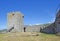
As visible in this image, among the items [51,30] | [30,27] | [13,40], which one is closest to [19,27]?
[30,27]

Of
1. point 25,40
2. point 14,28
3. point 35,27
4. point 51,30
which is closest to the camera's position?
point 25,40

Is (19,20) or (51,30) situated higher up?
(19,20)

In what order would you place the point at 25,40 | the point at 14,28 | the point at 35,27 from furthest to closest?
1. the point at 35,27
2. the point at 14,28
3. the point at 25,40

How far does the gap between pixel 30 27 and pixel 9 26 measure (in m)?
5.63

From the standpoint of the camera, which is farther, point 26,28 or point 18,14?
point 26,28

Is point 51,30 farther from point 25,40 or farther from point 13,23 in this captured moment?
point 25,40

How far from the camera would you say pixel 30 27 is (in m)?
41.0

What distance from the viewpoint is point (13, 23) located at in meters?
37.8

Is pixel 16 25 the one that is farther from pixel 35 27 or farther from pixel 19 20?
pixel 35 27

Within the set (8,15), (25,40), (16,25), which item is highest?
(8,15)

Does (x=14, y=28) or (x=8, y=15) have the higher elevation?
(x=8, y=15)

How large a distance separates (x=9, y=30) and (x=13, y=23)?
6.47ft

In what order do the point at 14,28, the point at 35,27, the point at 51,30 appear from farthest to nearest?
the point at 35,27 → the point at 14,28 → the point at 51,30

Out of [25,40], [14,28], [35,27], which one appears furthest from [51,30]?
[25,40]
